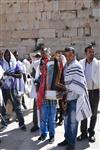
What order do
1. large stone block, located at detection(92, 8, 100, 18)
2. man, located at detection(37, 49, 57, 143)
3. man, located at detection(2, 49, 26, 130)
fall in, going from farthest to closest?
large stone block, located at detection(92, 8, 100, 18)
man, located at detection(2, 49, 26, 130)
man, located at detection(37, 49, 57, 143)

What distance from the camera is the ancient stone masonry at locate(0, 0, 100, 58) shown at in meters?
18.5

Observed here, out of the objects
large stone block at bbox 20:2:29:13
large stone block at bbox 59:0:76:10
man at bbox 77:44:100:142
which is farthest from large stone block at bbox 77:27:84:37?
man at bbox 77:44:100:142

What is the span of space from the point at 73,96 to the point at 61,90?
391mm

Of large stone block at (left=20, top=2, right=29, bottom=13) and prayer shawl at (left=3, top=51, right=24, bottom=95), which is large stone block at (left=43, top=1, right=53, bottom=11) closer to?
large stone block at (left=20, top=2, right=29, bottom=13)

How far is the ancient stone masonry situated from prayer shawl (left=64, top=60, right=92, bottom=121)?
12.0 meters

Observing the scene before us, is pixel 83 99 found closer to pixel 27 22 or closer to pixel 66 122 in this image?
pixel 66 122

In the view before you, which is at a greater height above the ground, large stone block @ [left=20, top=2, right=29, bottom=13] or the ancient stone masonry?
large stone block @ [left=20, top=2, right=29, bottom=13]

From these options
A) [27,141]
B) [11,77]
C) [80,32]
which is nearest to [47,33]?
[80,32]

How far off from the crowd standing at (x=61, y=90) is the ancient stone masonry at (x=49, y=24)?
10072 millimetres

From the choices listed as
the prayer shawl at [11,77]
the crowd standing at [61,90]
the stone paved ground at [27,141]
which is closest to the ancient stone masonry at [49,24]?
the crowd standing at [61,90]

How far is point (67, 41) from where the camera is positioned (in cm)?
1864

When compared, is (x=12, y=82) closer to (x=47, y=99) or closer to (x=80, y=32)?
(x=47, y=99)

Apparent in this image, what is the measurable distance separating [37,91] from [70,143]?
1.28 meters

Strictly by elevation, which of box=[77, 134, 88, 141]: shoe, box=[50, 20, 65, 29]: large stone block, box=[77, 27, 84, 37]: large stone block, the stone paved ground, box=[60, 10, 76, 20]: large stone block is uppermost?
box=[60, 10, 76, 20]: large stone block
